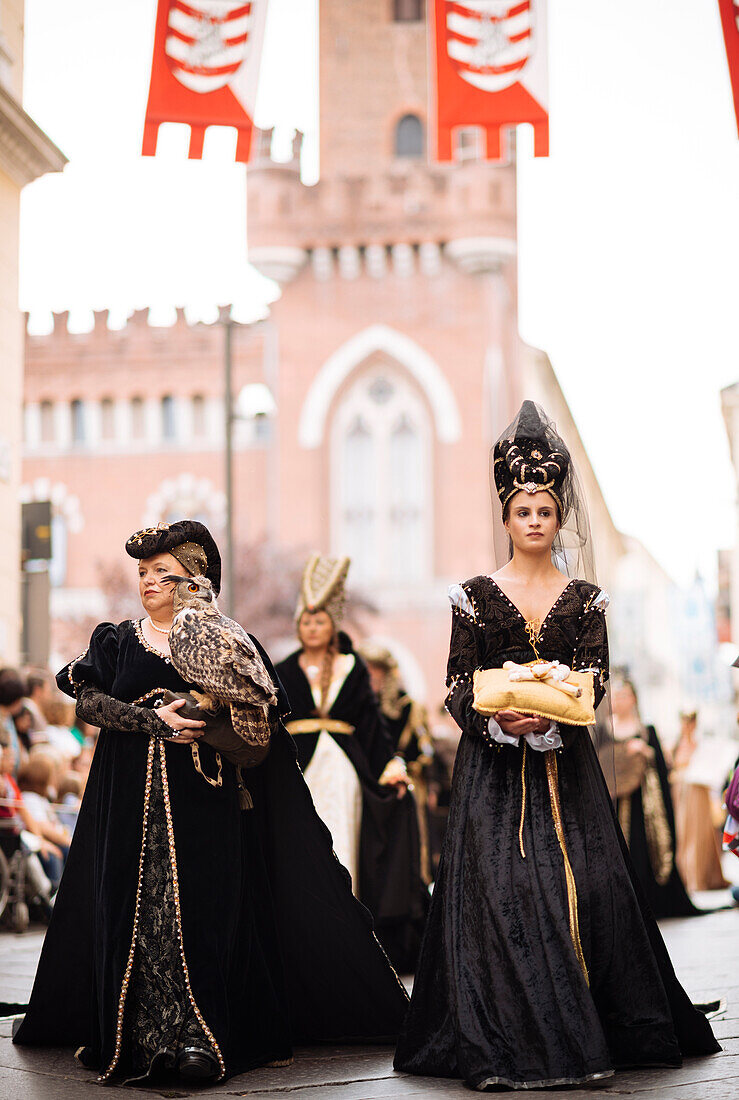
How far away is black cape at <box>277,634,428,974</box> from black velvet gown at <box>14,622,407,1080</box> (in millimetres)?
2159

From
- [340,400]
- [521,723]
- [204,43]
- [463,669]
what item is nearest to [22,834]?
[204,43]

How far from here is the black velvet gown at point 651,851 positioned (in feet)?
38.0

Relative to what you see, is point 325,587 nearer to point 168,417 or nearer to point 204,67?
point 204,67

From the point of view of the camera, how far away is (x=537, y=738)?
483 centimetres

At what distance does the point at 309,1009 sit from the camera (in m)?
5.43

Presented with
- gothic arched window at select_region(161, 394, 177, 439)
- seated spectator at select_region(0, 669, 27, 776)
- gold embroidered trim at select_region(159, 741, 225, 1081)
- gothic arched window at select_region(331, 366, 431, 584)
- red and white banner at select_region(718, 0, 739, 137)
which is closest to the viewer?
gold embroidered trim at select_region(159, 741, 225, 1081)

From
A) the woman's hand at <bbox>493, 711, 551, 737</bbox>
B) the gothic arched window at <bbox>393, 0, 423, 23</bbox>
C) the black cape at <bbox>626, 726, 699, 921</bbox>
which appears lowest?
the black cape at <bbox>626, 726, 699, 921</bbox>

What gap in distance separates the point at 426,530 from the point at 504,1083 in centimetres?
3394

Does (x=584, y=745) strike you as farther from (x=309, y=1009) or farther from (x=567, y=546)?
(x=309, y=1009)

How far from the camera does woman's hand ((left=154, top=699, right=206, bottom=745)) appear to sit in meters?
4.87

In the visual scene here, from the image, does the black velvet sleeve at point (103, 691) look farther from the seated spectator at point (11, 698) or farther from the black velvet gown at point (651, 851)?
the black velvet gown at point (651, 851)

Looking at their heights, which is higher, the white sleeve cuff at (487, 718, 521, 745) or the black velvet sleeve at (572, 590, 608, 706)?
the black velvet sleeve at (572, 590, 608, 706)

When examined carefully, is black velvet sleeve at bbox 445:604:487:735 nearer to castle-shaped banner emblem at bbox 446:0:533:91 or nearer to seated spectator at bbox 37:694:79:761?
castle-shaped banner emblem at bbox 446:0:533:91

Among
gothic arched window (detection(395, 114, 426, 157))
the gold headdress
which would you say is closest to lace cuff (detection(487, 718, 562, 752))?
the gold headdress
